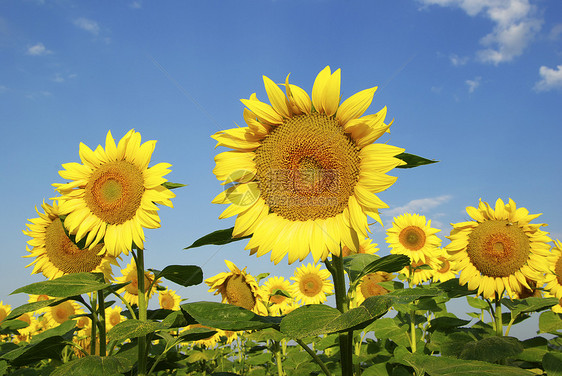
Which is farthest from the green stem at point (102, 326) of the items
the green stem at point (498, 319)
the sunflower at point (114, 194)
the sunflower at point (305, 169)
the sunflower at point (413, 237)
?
the sunflower at point (413, 237)

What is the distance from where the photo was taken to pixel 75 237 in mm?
4508

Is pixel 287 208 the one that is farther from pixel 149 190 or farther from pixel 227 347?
pixel 227 347

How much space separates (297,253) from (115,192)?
8.59 feet

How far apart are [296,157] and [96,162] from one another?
2884 millimetres

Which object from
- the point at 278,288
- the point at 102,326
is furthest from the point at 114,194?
the point at 278,288

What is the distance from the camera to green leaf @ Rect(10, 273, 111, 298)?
315cm

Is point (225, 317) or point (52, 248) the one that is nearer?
point (225, 317)

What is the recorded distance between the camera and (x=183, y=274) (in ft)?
13.0

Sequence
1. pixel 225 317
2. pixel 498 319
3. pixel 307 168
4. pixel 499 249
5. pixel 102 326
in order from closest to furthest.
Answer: pixel 225 317
pixel 307 168
pixel 102 326
pixel 498 319
pixel 499 249

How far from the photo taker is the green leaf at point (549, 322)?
536 centimetres

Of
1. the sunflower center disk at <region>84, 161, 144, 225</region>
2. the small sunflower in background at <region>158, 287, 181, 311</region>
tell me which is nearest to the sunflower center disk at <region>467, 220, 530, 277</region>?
the sunflower center disk at <region>84, 161, 144, 225</region>

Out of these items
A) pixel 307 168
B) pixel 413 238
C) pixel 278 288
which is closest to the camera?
pixel 307 168

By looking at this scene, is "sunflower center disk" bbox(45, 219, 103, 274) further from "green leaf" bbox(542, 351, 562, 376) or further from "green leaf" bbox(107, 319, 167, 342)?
"green leaf" bbox(542, 351, 562, 376)

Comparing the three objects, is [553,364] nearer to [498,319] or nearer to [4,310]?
[498,319]
